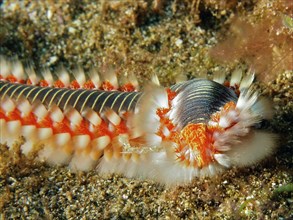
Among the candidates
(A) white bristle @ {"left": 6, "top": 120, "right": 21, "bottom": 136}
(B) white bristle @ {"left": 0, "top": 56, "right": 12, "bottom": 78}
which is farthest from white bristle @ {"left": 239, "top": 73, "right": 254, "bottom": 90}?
(B) white bristle @ {"left": 0, "top": 56, "right": 12, "bottom": 78}

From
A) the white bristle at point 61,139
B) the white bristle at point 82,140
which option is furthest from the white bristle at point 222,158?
the white bristle at point 61,139

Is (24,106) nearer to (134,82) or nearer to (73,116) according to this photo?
(73,116)

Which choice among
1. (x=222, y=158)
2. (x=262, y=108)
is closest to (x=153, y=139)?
(x=222, y=158)

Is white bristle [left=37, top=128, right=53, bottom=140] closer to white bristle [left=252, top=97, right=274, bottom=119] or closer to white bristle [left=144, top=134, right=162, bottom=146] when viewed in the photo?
white bristle [left=144, top=134, right=162, bottom=146]

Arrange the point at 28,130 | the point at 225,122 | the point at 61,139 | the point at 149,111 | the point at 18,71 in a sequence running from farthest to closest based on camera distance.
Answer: the point at 18,71 → the point at 28,130 → the point at 61,139 → the point at 149,111 → the point at 225,122

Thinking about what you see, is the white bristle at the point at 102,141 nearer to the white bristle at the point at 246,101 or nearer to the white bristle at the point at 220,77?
the white bristle at the point at 220,77

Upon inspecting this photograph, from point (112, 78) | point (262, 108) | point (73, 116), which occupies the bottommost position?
point (262, 108)
